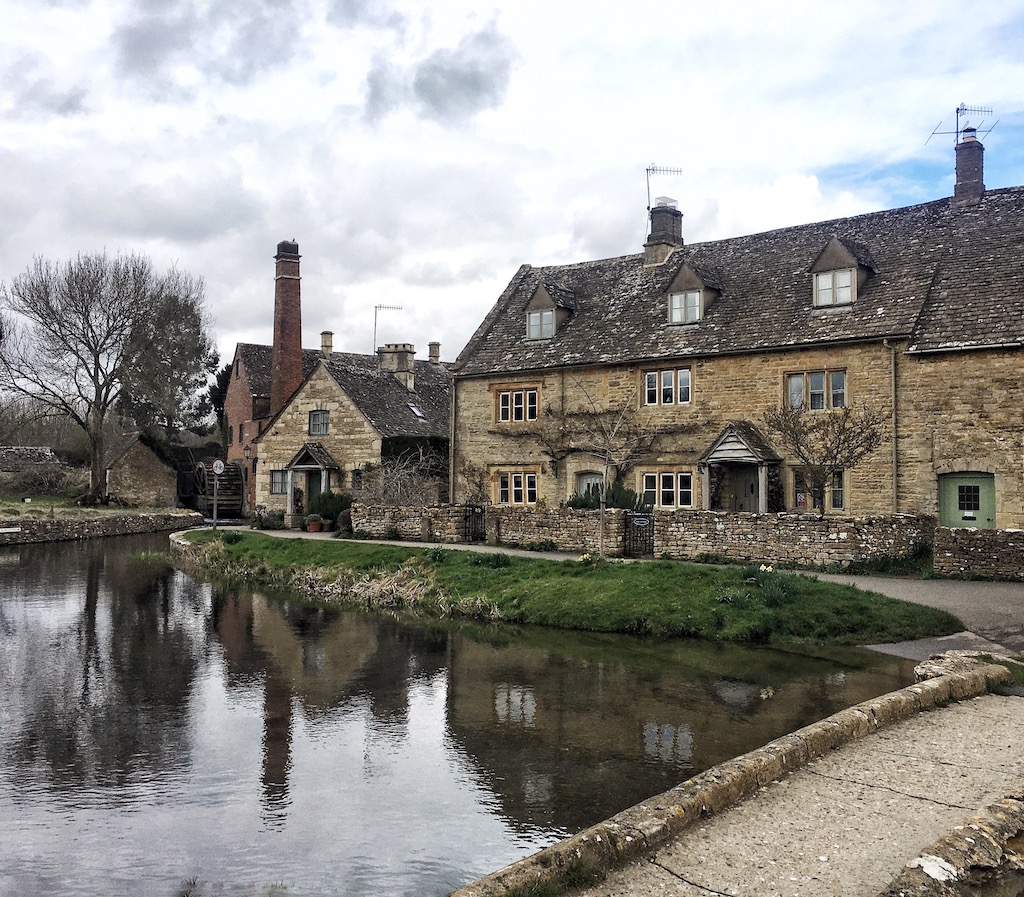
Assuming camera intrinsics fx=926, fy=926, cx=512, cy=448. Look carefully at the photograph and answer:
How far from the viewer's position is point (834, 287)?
87.7 ft

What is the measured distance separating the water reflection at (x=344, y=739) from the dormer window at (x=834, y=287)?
568 inches

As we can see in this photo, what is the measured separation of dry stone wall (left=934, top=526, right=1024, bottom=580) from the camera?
18609mm

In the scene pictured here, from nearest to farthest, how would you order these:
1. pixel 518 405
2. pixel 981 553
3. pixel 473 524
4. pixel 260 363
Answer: pixel 981 553
pixel 473 524
pixel 518 405
pixel 260 363

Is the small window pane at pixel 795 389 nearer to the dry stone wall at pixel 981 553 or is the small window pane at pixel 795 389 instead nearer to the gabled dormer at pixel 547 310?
the dry stone wall at pixel 981 553

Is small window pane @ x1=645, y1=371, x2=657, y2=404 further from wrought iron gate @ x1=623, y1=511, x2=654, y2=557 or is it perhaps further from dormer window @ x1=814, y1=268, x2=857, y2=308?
wrought iron gate @ x1=623, y1=511, x2=654, y2=557

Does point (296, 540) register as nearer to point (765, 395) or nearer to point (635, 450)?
point (635, 450)

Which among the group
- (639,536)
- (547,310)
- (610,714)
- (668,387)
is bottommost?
(610,714)

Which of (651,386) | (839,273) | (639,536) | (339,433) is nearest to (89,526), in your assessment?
(339,433)

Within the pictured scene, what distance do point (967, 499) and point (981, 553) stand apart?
4.87 m

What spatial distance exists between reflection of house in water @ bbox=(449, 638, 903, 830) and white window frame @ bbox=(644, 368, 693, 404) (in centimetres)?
1371

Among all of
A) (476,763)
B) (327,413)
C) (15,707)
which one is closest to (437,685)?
(476,763)

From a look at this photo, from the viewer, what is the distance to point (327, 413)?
3866 cm

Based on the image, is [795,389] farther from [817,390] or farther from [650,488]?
[650,488]

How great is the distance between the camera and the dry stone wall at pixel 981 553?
1861cm
